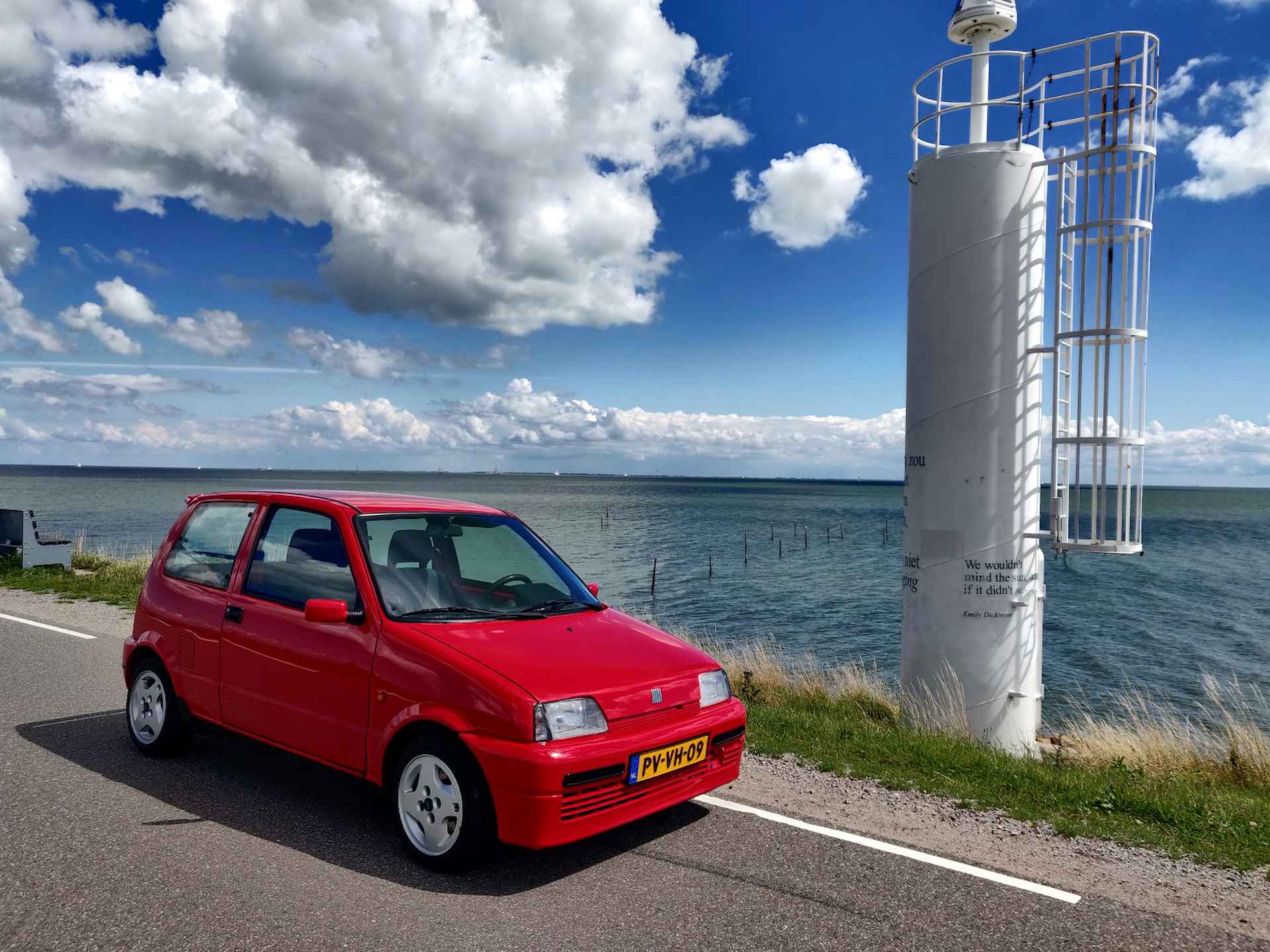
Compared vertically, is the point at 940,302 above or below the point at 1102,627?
above

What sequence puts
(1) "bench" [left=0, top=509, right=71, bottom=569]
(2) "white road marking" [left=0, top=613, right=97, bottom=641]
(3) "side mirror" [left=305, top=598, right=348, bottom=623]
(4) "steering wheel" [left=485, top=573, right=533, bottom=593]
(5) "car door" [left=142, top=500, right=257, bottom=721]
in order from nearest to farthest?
(3) "side mirror" [left=305, top=598, right=348, bottom=623] → (4) "steering wheel" [left=485, top=573, right=533, bottom=593] → (5) "car door" [left=142, top=500, right=257, bottom=721] → (2) "white road marking" [left=0, top=613, right=97, bottom=641] → (1) "bench" [left=0, top=509, right=71, bottom=569]

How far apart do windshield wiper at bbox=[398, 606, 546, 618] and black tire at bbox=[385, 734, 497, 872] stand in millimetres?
672

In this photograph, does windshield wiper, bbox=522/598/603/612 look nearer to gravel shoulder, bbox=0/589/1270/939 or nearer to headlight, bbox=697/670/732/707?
headlight, bbox=697/670/732/707

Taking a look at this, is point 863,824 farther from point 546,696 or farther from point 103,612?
point 103,612

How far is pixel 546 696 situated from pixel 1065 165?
7.59 m

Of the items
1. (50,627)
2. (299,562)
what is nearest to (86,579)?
(50,627)

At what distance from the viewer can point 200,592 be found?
19.1 feet

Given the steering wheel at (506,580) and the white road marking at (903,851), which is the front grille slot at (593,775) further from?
the steering wheel at (506,580)

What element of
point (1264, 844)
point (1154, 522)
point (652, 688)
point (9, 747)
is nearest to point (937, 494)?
point (1264, 844)

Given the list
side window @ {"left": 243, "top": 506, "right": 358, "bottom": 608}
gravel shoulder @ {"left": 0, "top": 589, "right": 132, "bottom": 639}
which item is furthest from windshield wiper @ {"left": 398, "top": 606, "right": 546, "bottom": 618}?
gravel shoulder @ {"left": 0, "top": 589, "right": 132, "bottom": 639}

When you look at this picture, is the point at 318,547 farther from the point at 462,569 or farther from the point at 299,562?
the point at 462,569

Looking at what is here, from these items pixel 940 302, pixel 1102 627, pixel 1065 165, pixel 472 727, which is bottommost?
pixel 1102 627

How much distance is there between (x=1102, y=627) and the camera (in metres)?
28.9

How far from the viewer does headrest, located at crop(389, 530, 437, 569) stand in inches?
200
